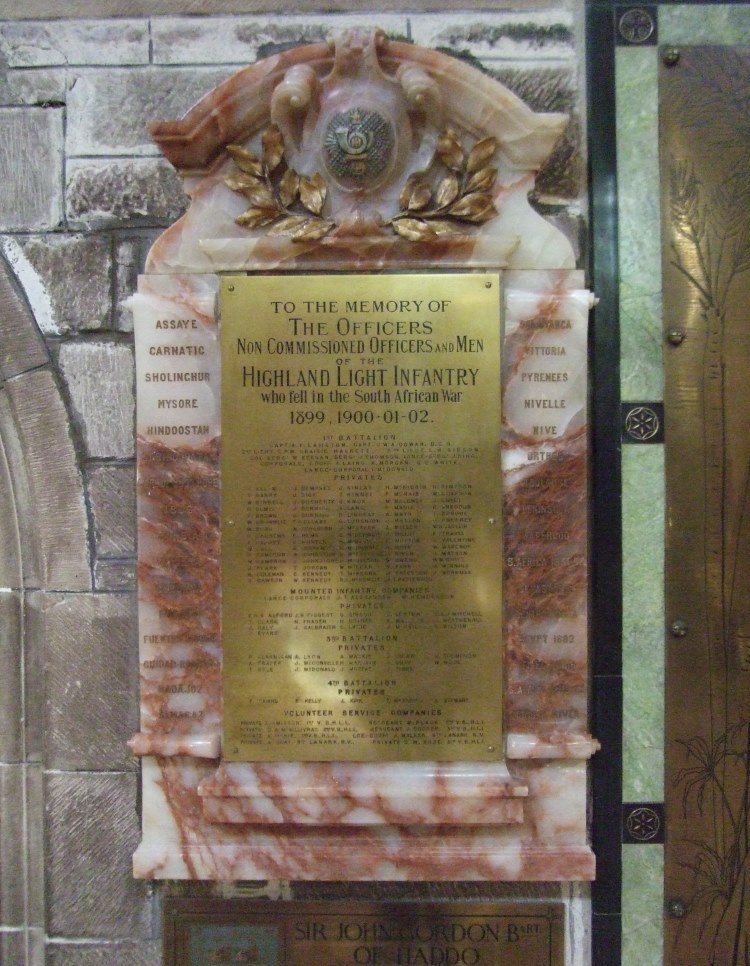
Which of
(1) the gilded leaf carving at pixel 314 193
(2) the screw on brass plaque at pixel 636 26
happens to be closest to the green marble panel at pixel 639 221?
(2) the screw on brass plaque at pixel 636 26

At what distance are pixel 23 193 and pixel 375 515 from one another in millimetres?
1351

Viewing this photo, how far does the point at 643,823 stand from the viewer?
1894mm

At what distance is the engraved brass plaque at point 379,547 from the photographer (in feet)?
6.05

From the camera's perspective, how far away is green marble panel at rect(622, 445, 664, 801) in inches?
74.9

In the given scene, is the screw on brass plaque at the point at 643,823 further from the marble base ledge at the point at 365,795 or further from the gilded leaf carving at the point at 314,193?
the gilded leaf carving at the point at 314,193

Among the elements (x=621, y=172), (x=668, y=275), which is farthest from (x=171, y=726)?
(x=621, y=172)

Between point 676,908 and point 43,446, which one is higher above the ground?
point 43,446

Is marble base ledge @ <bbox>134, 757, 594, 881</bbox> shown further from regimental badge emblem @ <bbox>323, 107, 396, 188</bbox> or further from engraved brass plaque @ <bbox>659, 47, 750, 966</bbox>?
regimental badge emblem @ <bbox>323, 107, 396, 188</bbox>

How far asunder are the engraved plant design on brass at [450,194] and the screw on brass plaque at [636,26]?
52cm

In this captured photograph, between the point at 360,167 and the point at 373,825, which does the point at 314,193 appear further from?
the point at 373,825

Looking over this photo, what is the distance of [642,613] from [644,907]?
80cm

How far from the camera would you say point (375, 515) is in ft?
6.06

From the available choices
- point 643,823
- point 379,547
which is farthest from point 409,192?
point 643,823

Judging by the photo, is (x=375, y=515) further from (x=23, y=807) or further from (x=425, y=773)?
(x=23, y=807)
